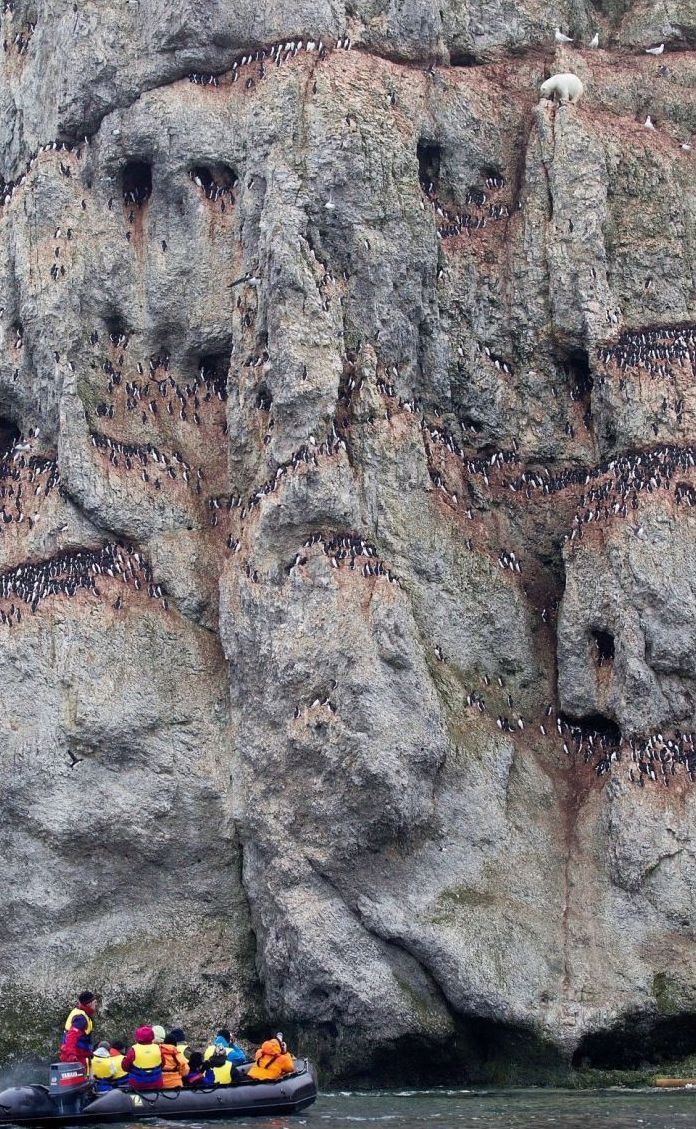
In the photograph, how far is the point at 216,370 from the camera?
125 ft

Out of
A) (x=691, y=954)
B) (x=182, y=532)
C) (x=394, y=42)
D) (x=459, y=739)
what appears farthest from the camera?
(x=394, y=42)

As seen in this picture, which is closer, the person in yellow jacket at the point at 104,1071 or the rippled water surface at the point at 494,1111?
the rippled water surface at the point at 494,1111

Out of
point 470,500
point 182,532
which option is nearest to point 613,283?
point 470,500

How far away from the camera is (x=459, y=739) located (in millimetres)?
33812

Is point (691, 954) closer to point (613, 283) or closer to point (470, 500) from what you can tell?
point (470, 500)

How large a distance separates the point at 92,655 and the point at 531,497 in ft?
33.3

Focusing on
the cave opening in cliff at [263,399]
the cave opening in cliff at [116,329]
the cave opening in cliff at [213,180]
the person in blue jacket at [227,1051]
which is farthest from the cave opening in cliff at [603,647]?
the cave opening in cliff at [213,180]

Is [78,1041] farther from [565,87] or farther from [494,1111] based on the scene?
[565,87]

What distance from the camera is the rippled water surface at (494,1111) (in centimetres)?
2675

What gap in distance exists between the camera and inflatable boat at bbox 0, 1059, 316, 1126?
26047 mm

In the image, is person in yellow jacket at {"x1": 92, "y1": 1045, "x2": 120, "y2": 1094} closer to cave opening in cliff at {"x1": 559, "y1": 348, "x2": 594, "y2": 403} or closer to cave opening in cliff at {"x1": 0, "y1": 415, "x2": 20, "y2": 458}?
cave opening in cliff at {"x1": 0, "y1": 415, "x2": 20, "y2": 458}

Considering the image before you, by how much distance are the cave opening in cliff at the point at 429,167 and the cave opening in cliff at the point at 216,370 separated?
610 centimetres

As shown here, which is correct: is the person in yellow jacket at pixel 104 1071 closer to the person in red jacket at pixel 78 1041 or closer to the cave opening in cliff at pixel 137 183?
the person in red jacket at pixel 78 1041

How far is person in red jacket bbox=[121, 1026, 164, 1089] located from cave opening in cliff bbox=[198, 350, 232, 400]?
15682 millimetres
